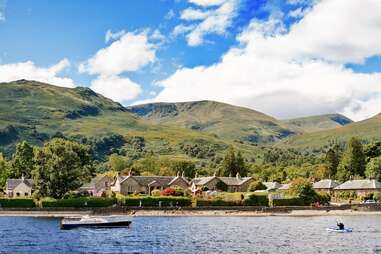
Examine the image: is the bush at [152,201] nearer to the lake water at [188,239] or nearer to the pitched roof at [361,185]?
the lake water at [188,239]

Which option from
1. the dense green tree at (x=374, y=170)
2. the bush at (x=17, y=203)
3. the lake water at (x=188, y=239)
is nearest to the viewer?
the lake water at (x=188, y=239)

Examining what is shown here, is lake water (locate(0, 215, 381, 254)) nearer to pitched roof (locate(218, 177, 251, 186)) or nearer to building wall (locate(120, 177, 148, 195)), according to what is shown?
building wall (locate(120, 177, 148, 195))

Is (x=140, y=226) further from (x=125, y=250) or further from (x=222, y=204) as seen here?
(x=222, y=204)

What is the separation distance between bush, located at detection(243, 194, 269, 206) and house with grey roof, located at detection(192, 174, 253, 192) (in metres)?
41.1

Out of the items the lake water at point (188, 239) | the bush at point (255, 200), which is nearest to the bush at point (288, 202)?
the bush at point (255, 200)

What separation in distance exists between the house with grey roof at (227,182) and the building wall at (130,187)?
700 inches

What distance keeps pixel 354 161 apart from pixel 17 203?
112716 millimetres

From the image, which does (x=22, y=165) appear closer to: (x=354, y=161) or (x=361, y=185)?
(x=361, y=185)

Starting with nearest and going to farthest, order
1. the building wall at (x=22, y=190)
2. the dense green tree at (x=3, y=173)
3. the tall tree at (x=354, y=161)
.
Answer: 1. the building wall at (x=22, y=190)
2. the dense green tree at (x=3, y=173)
3. the tall tree at (x=354, y=161)

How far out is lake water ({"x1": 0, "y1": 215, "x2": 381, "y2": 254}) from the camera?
57.4m

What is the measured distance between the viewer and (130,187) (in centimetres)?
16325

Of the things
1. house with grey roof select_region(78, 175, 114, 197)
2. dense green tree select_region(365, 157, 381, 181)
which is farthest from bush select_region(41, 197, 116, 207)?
dense green tree select_region(365, 157, 381, 181)

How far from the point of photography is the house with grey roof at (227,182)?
175 metres

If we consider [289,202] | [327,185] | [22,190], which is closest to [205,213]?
[289,202]
